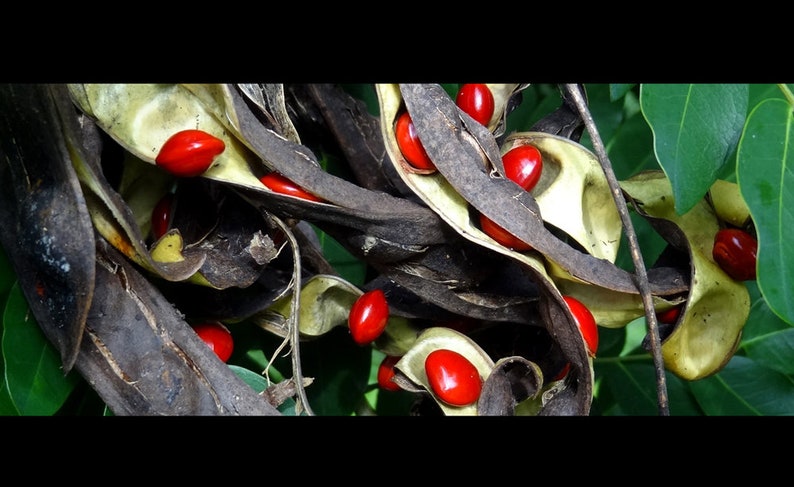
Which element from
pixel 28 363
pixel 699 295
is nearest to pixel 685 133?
pixel 699 295

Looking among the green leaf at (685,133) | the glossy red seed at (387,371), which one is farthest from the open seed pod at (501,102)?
the glossy red seed at (387,371)

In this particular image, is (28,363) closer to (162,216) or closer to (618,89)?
(162,216)

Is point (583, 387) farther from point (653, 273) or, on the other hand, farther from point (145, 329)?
point (145, 329)

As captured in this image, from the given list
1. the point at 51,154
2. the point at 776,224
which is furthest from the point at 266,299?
the point at 776,224

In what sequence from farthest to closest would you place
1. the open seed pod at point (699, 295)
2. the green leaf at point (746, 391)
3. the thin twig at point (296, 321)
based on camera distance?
the green leaf at point (746, 391) → the open seed pod at point (699, 295) → the thin twig at point (296, 321)

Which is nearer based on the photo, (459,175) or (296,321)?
(459,175)

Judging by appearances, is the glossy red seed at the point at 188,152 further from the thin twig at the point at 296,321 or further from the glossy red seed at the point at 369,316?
the glossy red seed at the point at 369,316

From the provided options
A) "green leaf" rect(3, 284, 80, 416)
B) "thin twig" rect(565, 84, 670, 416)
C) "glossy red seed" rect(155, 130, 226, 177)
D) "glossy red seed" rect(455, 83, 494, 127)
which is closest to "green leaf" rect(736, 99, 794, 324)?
"thin twig" rect(565, 84, 670, 416)
